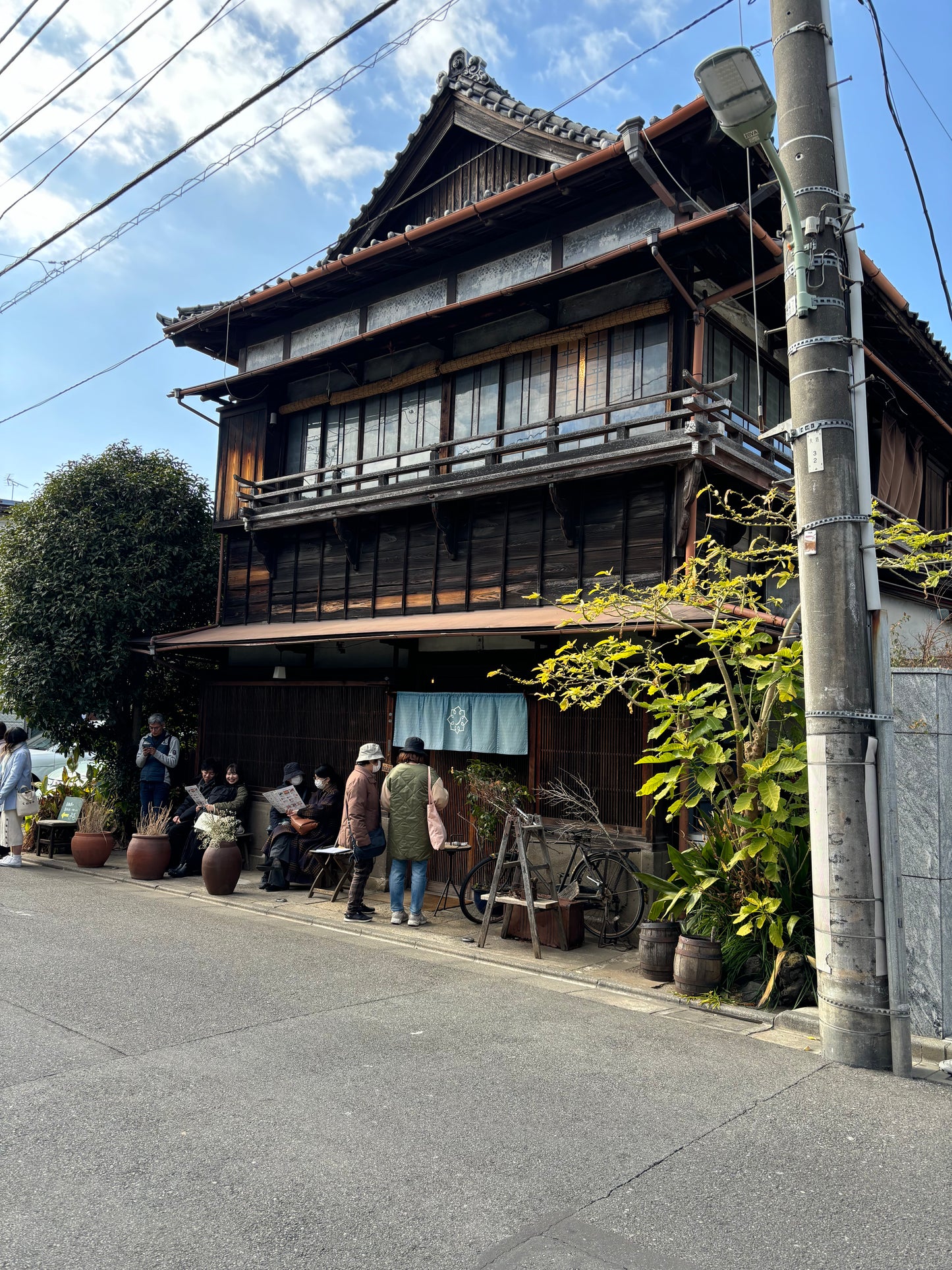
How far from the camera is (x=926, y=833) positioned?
6.36m

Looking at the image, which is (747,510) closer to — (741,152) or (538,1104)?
(741,152)

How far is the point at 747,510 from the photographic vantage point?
10969mm

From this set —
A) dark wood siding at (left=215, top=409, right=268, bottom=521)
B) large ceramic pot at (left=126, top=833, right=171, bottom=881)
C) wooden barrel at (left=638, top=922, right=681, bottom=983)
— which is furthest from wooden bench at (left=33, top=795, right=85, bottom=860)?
wooden barrel at (left=638, top=922, right=681, bottom=983)

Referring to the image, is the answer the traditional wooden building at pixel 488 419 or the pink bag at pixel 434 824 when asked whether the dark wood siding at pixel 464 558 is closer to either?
the traditional wooden building at pixel 488 419

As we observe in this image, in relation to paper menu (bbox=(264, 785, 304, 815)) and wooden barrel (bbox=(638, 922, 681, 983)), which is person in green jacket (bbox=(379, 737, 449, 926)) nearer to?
paper menu (bbox=(264, 785, 304, 815))

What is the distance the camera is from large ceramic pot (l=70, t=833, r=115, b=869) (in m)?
13.8

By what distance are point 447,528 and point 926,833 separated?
765 cm

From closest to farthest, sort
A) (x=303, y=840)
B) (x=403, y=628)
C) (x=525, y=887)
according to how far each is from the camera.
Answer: (x=525, y=887), (x=403, y=628), (x=303, y=840)

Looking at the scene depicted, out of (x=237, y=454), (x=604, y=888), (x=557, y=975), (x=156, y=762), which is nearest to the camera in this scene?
(x=557, y=975)

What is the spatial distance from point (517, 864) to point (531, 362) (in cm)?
664

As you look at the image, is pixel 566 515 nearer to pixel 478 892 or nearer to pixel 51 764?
pixel 478 892

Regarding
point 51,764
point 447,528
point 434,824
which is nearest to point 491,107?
point 447,528

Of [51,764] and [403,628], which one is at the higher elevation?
[403,628]

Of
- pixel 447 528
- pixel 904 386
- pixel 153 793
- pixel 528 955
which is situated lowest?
pixel 528 955
